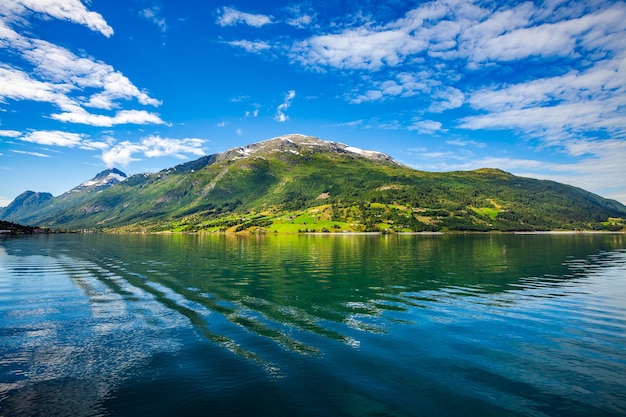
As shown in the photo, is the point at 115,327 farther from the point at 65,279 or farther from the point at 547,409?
the point at 65,279

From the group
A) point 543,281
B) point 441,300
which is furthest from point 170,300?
point 543,281

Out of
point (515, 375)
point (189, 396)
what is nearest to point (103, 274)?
point (189, 396)

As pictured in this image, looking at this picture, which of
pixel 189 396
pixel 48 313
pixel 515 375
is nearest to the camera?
pixel 189 396

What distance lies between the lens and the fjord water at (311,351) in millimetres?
15367

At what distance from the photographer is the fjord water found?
50.4ft

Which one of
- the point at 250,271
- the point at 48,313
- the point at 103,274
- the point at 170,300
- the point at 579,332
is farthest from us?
the point at 250,271

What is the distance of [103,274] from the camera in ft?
183

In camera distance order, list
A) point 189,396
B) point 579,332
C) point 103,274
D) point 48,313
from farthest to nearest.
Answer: point 103,274, point 48,313, point 579,332, point 189,396

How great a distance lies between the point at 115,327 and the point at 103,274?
1365 inches

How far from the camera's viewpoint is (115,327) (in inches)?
1053

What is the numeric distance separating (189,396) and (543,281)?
53.4 m

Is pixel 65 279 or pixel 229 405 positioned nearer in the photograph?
pixel 229 405

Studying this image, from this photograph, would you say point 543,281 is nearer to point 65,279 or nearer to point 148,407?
point 148,407

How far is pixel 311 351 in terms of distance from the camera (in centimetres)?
2162
